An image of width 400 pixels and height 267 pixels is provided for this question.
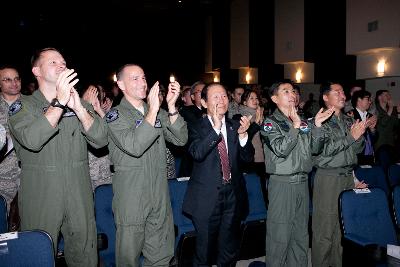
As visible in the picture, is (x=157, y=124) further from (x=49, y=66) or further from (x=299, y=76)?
(x=299, y=76)

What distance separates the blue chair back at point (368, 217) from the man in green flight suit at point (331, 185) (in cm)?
30

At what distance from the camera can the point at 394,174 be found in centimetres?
373

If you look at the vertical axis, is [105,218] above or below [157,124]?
below

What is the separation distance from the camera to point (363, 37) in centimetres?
856

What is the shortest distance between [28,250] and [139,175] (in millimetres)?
735

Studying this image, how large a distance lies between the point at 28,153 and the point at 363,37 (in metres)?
8.74

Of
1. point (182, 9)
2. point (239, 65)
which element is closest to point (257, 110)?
point (239, 65)

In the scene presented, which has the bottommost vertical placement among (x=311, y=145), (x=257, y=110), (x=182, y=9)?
(x=311, y=145)

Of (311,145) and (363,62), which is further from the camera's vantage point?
(363,62)

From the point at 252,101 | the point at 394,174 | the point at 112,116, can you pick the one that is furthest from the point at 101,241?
the point at 394,174

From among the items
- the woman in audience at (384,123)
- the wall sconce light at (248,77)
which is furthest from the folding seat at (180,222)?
the wall sconce light at (248,77)

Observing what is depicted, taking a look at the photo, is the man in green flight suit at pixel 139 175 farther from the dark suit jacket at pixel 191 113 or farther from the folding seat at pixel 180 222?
the dark suit jacket at pixel 191 113

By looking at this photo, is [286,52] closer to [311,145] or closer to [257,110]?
[257,110]

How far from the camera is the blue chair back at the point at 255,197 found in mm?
3256
